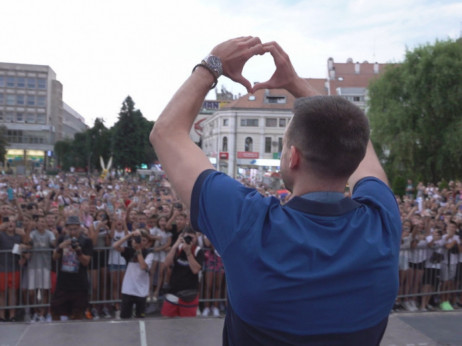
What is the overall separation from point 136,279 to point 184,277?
2.60 feet

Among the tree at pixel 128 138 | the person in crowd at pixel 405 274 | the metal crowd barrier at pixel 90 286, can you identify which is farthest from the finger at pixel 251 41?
the tree at pixel 128 138

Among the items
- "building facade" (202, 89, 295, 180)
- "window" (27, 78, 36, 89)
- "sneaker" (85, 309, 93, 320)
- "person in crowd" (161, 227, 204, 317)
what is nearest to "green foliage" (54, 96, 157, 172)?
"building facade" (202, 89, 295, 180)

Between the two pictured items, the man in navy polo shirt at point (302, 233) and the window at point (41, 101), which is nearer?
the man in navy polo shirt at point (302, 233)

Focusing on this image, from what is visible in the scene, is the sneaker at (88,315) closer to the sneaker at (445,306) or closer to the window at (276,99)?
the sneaker at (445,306)

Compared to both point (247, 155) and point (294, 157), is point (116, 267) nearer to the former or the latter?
point (294, 157)

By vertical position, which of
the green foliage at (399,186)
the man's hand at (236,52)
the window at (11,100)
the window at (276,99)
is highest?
the window at (11,100)

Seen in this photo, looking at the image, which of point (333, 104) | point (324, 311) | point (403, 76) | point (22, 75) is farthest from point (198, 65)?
point (22, 75)

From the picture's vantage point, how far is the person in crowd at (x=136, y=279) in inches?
300

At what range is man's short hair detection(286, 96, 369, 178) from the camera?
132 centimetres

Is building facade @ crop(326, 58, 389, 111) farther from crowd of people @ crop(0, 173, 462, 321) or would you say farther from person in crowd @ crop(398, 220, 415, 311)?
person in crowd @ crop(398, 220, 415, 311)

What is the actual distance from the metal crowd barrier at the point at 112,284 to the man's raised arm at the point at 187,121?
7.05 metres

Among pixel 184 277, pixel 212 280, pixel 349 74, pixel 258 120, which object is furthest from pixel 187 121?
pixel 349 74

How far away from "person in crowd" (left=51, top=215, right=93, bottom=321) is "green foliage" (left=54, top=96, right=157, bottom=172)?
191ft

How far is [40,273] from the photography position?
25.8 feet
